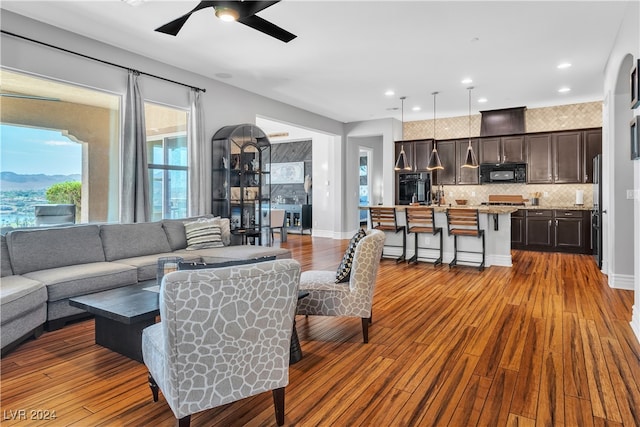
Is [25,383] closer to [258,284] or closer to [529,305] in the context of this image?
[258,284]

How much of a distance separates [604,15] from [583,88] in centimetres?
331

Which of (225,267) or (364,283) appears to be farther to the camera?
(364,283)

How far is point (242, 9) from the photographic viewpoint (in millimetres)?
2893

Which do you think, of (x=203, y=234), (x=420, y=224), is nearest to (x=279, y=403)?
(x=203, y=234)

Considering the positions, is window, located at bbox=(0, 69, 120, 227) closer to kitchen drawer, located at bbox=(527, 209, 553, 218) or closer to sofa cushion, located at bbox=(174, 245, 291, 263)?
sofa cushion, located at bbox=(174, 245, 291, 263)

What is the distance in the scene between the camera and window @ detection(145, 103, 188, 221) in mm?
5301

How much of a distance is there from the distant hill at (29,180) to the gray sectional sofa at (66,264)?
693 millimetres

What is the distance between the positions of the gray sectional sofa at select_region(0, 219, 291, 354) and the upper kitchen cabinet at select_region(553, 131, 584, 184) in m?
6.64

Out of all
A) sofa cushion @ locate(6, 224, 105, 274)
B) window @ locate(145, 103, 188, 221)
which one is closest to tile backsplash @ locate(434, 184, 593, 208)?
window @ locate(145, 103, 188, 221)

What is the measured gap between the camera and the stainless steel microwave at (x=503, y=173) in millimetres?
8305

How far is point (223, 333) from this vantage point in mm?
1698

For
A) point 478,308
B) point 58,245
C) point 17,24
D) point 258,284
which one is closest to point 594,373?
point 478,308

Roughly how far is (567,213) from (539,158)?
52.4 inches

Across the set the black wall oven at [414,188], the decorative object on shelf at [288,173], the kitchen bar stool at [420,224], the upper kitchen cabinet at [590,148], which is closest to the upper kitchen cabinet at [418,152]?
the black wall oven at [414,188]
